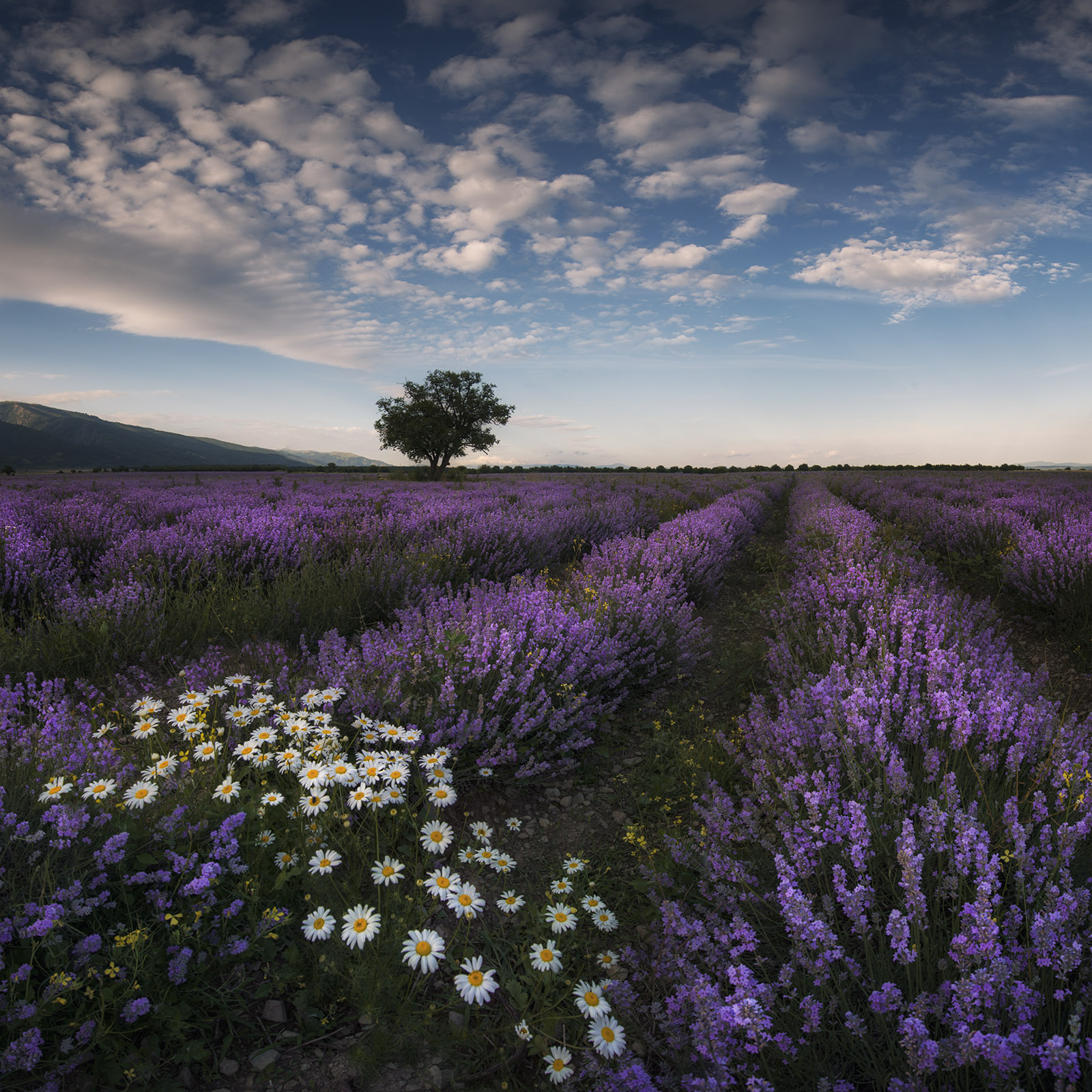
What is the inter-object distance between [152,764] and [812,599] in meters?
4.22

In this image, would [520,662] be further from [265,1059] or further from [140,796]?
[265,1059]

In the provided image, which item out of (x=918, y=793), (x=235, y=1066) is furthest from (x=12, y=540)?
(x=918, y=793)

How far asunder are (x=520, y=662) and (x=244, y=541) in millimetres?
3543

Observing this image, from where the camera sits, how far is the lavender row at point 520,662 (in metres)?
2.54

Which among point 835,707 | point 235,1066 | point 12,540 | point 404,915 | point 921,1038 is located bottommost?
point 235,1066

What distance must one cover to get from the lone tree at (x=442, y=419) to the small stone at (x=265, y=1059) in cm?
3159

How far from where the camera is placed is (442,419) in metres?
33.3

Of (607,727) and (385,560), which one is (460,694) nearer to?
(607,727)

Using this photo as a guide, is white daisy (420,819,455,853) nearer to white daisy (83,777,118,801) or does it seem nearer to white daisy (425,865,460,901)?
white daisy (425,865,460,901)

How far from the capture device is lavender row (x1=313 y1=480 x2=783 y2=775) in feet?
8.33

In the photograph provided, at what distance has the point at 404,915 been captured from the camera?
1667mm

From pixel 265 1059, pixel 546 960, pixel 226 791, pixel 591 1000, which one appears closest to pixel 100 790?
pixel 226 791

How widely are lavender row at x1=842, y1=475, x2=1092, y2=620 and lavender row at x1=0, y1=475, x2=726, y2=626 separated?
4.28 metres

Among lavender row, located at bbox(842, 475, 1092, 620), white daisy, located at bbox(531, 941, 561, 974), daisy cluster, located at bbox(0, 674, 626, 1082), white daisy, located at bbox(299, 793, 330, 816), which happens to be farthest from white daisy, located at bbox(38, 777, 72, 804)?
lavender row, located at bbox(842, 475, 1092, 620)
